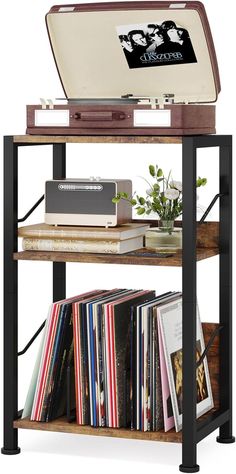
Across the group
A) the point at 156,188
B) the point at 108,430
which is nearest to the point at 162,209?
the point at 156,188

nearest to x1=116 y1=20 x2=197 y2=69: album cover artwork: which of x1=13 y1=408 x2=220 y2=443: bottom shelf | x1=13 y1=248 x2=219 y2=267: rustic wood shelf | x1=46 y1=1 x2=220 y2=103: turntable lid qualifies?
x1=46 y1=1 x2=220 y2=103: turntable lid

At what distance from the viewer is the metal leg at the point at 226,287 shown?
17.3ft

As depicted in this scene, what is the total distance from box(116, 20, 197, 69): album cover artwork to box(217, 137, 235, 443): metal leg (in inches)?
14.6

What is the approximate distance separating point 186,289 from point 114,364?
442mm

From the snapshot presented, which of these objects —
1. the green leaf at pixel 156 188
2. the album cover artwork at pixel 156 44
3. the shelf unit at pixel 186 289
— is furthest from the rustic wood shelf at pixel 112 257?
the album cover artwork at pixel 156 44

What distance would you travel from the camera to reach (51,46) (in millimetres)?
5430

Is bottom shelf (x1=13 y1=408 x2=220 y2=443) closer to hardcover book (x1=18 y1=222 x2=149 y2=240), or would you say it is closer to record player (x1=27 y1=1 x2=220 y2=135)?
→ hardcover book (x1=18 y1=222 x2=149 y2=240)

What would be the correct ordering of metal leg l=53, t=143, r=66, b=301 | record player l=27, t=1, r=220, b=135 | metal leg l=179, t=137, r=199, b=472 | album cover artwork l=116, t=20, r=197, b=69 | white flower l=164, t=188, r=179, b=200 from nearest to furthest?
metal leg l=179, t=137, r=199, b=472, record player l=27, t=1, r=220, b=135, white flower l=164, t=188, r=179, b=200, album cover artwork l=116, t=20, r=197, b=69, metal leg l=53, t=143, r=66, b=301

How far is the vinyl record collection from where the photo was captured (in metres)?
5.04

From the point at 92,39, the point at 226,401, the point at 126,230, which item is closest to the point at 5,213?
the point at 126,230

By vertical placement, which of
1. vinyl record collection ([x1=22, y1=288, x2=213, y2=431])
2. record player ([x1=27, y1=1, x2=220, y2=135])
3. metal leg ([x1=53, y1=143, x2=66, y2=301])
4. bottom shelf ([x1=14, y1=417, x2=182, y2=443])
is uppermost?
record player ([x1=27, y1=1, x2=220, y2=135])

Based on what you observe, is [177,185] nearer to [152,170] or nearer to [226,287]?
[152,170]

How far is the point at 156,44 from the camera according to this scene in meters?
5.28

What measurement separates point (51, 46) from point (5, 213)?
28.9 inches
